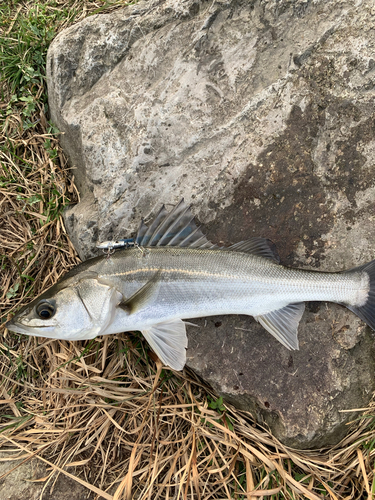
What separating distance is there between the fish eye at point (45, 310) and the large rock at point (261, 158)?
0.63 meters

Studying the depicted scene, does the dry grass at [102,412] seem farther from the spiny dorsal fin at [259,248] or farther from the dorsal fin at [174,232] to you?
the spiny dorsal fin at [259,248]

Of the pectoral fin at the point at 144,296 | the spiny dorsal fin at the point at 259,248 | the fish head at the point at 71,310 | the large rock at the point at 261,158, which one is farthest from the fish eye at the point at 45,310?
the spiny dorsal fin at the point at 259,248

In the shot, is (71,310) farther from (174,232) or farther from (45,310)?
(174,232)

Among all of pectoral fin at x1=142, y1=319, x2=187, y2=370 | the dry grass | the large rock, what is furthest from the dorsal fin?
the dry grass

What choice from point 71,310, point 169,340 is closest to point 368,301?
point 169,340

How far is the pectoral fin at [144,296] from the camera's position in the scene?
2.75 m

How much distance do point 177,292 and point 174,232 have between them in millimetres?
481

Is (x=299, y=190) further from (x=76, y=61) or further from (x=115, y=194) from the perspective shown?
(x=76, y=61)

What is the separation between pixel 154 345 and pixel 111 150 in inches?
66.9

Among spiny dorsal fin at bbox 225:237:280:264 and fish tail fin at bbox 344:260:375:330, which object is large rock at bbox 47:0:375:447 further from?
spiny dorsal fin at bbox 225:237:280:264

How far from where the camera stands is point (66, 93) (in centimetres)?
338

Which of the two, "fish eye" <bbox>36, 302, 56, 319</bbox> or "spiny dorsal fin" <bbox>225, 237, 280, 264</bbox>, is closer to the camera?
"fish eye" <bbox>36, 302, 56, 319</bbox>

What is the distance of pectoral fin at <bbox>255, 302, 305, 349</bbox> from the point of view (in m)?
2.78

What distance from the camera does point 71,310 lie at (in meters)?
2.68
